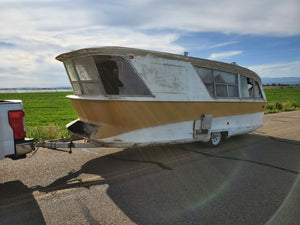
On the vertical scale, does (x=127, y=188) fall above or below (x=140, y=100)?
below

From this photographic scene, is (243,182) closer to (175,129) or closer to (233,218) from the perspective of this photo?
(233,218)

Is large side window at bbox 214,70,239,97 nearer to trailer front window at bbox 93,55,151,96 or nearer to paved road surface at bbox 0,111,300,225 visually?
paved road surface at bbox 0,111,300,225

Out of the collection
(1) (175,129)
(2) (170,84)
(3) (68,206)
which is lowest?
(3) (68,206)

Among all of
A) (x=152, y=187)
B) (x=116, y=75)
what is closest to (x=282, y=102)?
(x=116, y=75)

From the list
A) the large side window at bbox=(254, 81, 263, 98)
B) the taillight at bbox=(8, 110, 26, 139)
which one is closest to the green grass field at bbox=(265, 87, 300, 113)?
the large side window at bbox=(254, 81, 263, 98)

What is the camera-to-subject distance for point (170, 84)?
588cm

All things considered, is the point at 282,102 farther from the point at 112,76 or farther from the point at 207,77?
the point at 112,76

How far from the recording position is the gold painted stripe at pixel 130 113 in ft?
17.2

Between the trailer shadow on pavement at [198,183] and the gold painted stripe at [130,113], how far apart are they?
0.94 m

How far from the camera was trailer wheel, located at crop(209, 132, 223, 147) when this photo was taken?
7.28 meters

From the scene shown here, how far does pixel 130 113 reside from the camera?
17.4 feet

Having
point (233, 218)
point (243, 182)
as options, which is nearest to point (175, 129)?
point (243, 182)

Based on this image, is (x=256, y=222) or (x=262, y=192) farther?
(x=262, y=192)

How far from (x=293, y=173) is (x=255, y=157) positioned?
1199 millimetres
